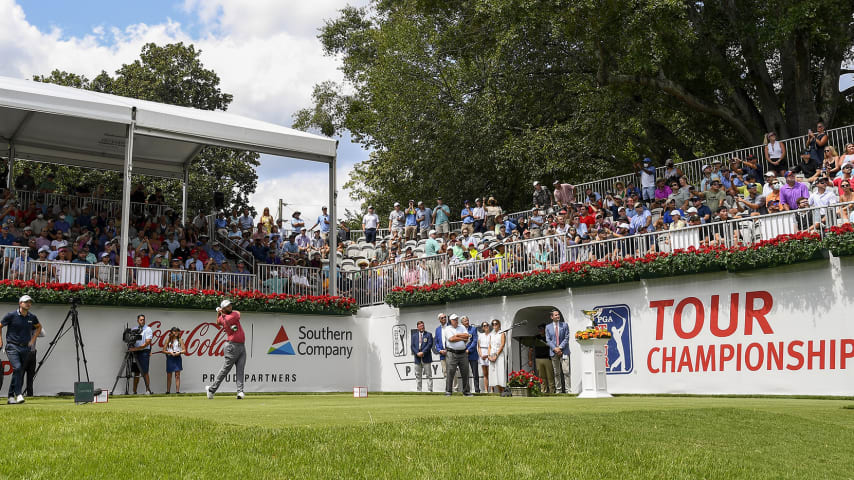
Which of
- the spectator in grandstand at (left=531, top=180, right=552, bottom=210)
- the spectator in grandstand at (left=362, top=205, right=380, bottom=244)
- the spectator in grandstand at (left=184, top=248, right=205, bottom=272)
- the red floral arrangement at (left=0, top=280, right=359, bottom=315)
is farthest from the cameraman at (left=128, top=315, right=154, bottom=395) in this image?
the spectator in grandstand at (left=531, top=180, right=552, bottom=210)

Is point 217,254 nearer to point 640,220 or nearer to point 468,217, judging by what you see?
point 468,217

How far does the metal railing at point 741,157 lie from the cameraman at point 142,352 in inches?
586

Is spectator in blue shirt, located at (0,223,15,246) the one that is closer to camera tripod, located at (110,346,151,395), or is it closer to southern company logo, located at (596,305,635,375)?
camera tripod, located at (110,346,151,395)

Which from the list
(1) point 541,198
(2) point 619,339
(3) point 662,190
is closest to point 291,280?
(1) point 541,198

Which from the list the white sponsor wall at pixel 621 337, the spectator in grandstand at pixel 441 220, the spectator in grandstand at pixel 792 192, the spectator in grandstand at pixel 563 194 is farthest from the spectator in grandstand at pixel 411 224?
the spectator in grandstand at pixel 792 192

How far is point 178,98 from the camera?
4250 centimetres

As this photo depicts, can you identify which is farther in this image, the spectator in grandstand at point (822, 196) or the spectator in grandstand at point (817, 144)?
the spectator in grandstand at point (817, 144)

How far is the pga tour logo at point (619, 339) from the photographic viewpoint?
21.1 m

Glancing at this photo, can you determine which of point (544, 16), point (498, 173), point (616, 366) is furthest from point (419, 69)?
point (616, 366)

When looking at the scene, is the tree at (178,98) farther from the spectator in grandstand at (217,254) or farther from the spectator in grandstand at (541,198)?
the spectator in grandstand at (541,198)

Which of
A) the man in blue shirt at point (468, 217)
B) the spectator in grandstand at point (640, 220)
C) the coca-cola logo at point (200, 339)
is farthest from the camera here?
the man in blue shirt at point (468, 217)

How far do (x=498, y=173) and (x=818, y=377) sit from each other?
1899cm

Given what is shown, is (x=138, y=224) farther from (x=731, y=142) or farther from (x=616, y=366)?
(x=731, y=142)

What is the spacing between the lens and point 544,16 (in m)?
26.3
